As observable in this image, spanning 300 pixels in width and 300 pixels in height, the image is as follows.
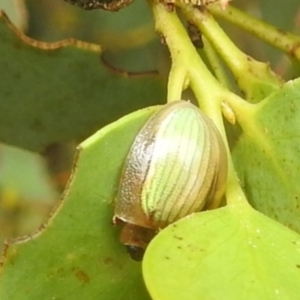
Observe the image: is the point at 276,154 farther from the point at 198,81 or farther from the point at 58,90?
the point at 58,90

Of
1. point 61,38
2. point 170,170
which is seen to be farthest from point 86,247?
point 61,38

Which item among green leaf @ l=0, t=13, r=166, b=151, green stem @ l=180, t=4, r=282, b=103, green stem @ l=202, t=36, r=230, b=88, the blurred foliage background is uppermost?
green stem @ l=180, t=4, r=282, b=103

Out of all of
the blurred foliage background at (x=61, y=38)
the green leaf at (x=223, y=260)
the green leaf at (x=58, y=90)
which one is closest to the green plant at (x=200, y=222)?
the green leaf at (x=223, y=260)

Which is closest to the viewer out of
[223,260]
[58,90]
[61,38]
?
[223,260]

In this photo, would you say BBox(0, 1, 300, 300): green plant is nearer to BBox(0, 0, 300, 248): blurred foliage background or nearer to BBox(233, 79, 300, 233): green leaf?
BBox(233, 79, 300, 233): green leaf

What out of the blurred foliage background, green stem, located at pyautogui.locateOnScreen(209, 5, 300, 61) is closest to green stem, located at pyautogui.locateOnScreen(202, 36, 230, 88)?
green stem, located at pyautogui.locateOnScreen(209, 5, 300, 61)

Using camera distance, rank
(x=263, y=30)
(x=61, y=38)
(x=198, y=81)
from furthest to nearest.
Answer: (x=61, y=38) → (x=263, y=30) → (x=198, y=81)

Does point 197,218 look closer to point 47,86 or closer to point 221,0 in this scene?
point 221,0

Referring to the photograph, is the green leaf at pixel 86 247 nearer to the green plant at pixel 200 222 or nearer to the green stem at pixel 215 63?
the green plant at pixel 200 222
